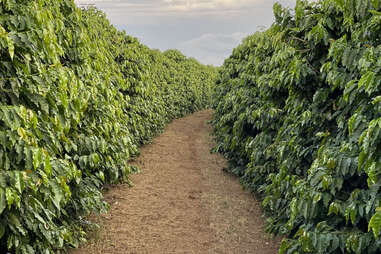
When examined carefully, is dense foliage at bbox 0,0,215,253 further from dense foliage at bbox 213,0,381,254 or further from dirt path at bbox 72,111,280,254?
dense foliage at bbox 213,0,381,254

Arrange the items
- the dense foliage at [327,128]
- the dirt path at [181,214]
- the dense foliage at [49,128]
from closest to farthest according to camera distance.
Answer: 1. the dense foliage at [327,128]
2. the dense foliage at [49,128]
3. the dirt path at [181,214]

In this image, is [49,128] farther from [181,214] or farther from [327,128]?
[181,214]

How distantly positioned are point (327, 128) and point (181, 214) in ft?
11.0

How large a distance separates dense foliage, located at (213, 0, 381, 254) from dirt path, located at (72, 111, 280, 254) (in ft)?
2.02

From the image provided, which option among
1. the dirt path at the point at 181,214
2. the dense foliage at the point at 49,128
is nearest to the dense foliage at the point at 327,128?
the dirt path at the point at 181,214

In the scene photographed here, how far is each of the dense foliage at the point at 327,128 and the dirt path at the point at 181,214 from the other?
0.62 meters

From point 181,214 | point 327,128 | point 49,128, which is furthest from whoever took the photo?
point 181,214

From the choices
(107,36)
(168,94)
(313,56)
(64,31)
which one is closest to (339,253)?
(313,56)

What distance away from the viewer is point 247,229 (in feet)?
20.4

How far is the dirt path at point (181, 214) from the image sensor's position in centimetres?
555

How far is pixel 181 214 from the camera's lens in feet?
22.2

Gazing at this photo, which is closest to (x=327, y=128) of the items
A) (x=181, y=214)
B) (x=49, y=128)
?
(x=49, y=128)

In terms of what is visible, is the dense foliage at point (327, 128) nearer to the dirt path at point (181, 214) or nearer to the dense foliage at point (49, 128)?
the dirt path at point (181, 214)

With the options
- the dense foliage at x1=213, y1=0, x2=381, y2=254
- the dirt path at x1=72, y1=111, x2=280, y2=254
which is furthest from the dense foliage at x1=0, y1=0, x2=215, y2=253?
the dense foliage at x1=213, y1=0, x2=381, y2=254
